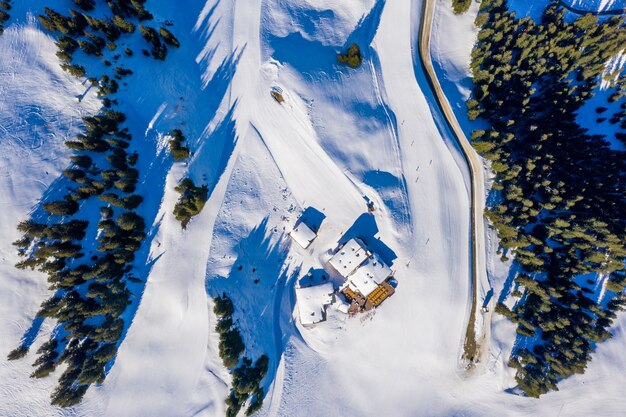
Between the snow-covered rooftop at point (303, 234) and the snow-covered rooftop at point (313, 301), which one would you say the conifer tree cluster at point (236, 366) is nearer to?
the snow-covered rooftop at point (313, 301)

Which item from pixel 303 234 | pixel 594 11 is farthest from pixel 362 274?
pixel 594 11

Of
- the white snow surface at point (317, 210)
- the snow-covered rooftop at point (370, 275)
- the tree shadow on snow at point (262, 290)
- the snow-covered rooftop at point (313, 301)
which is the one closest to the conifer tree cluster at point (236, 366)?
the tree shadow on snow at point (262, 290)

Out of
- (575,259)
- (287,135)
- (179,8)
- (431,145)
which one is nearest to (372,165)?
(431,145)

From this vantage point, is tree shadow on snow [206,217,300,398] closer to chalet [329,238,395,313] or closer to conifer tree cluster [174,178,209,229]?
chalet [329,238,395,313]

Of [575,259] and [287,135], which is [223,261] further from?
[575,259]

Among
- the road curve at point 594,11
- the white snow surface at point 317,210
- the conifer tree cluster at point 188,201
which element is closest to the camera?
the conifer tree cluster at point 188,201

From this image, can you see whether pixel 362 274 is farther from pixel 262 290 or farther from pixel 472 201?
pixel 472 201
